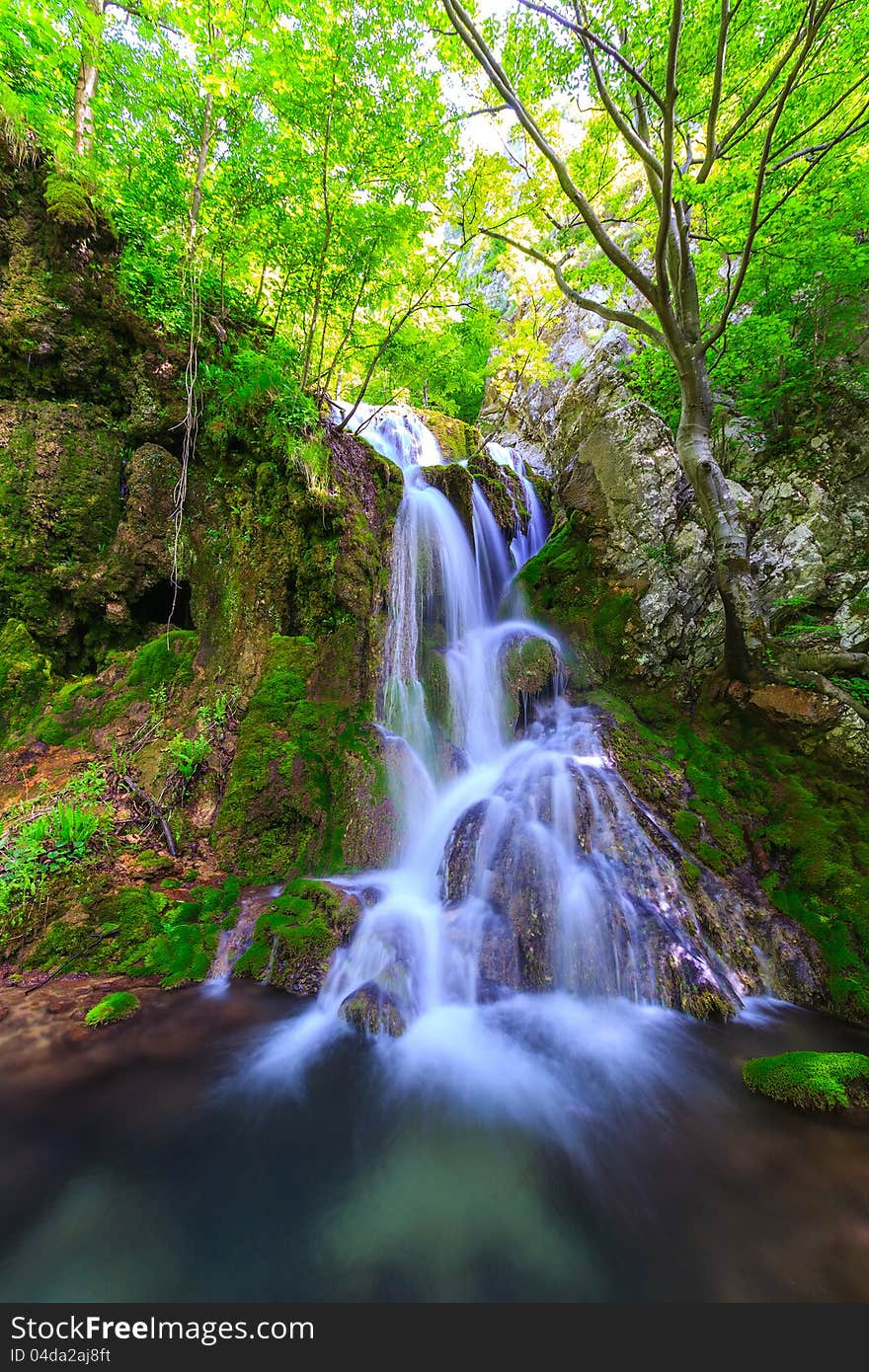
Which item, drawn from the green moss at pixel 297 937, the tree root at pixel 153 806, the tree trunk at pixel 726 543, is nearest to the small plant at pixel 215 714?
the tree root at pixel 153 806

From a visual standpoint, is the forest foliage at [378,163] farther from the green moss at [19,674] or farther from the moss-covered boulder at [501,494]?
the green moss at [19,674]

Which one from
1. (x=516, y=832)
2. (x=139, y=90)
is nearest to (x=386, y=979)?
(x=516, y=832)

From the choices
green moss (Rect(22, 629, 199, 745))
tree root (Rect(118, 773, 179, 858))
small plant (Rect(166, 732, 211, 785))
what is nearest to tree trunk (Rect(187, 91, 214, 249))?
green moss (Rect(22, 629, 199, 745))

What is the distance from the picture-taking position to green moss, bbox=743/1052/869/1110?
2.98m

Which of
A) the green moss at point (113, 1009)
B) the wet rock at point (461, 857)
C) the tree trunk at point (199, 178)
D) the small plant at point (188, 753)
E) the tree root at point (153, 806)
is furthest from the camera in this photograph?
the tree trunk at point (199, 178)

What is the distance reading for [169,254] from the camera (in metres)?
6.62

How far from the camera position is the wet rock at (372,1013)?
381 centimetres

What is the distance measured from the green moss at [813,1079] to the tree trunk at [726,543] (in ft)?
13.9

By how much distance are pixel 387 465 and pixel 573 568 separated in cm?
416

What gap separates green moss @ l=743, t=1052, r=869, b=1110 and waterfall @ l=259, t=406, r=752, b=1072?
750mm

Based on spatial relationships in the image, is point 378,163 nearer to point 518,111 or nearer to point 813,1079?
point 518,111

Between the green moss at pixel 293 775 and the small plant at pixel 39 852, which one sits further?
the green moss at pixel 293 775

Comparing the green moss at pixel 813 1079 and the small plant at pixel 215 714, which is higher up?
the small plant at pixel 215 714

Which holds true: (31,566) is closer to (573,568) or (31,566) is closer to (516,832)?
(516,832)
